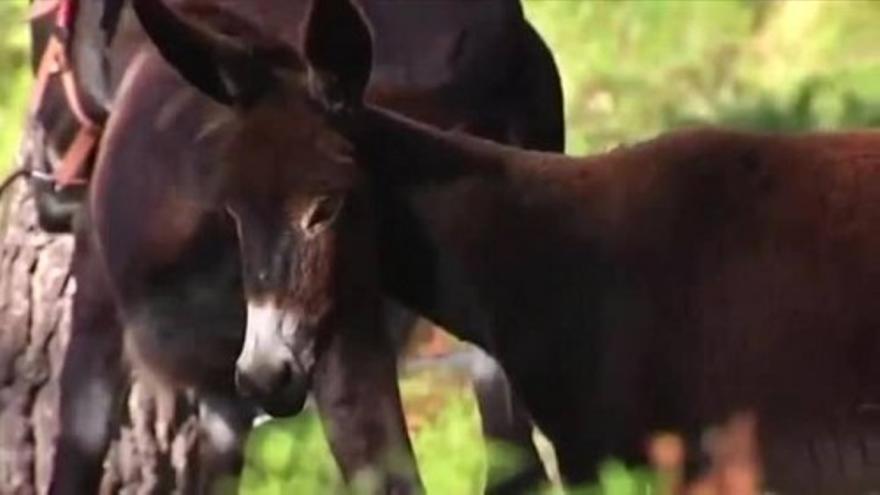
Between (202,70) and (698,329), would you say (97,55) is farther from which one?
(698,329)

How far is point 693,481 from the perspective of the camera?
6.77 metres

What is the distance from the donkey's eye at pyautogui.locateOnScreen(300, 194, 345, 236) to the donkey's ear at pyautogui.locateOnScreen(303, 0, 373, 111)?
177mm

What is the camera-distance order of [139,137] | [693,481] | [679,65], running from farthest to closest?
1. [679,65]
2. [139,137]
3. [693,481]

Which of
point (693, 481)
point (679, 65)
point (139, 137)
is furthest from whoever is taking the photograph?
point (679, 65)

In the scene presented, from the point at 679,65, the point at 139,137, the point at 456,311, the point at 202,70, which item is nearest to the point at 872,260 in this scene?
the point at 456,311

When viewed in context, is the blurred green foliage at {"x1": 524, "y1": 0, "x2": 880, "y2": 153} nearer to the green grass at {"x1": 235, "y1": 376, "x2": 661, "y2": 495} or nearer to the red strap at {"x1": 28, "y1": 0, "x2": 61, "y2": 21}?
the green grass at {"x1": 235, "y1": 376, "x2": 661, "y2": 495}

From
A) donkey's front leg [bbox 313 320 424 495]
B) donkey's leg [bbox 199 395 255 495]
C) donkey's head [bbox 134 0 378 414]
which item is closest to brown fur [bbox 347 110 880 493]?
donkey's head [bbox 134 0 378 414]

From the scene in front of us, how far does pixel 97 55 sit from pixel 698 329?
189cm

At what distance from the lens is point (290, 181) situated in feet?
21.8

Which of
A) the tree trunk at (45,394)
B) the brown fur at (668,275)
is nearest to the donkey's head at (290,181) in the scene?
the brown fur at (668,275)

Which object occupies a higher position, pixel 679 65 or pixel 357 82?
pixel 357 82

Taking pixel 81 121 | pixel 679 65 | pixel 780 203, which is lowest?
pixel 679 65

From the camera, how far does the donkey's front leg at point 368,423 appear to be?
7.63 m

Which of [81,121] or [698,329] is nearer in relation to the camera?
[698,329]
